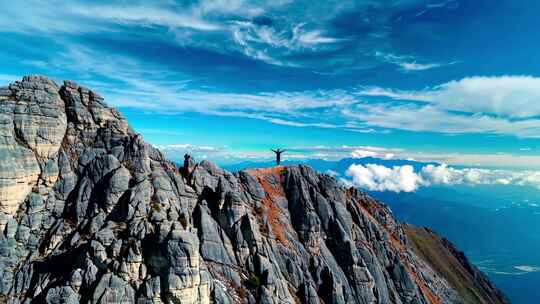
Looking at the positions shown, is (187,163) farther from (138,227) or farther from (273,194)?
(138,227)

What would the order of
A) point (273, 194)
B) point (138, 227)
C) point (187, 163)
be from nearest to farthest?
point (138, 227) → point (187, 163) → point (273, 194)

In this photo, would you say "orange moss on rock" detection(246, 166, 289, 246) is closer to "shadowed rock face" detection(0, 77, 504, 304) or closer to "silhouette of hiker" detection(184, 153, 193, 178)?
"shadowed rock face" detection(0, 77, 504, 304)

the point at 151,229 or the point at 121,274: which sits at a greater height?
the point at 151,229

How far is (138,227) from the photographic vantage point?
219ft

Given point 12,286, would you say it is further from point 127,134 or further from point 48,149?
point 127,134

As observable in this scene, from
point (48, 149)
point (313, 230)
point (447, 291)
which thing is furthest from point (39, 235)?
point (447, 291)

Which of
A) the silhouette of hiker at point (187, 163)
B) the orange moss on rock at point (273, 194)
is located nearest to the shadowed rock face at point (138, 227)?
the orange moss on rock at point (273, 194)

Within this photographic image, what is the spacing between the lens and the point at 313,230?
103 metres

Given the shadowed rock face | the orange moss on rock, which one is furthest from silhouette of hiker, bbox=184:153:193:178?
the orange moss on rock

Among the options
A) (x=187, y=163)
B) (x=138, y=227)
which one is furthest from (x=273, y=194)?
(x=138, y=227)

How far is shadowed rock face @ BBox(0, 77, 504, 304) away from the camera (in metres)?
62.3

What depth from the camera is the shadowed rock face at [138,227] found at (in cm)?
6234

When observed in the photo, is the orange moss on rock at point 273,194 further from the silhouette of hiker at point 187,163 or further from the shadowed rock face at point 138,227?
the silhouette of hiker at point 187,163

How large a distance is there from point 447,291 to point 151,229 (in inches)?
5685
